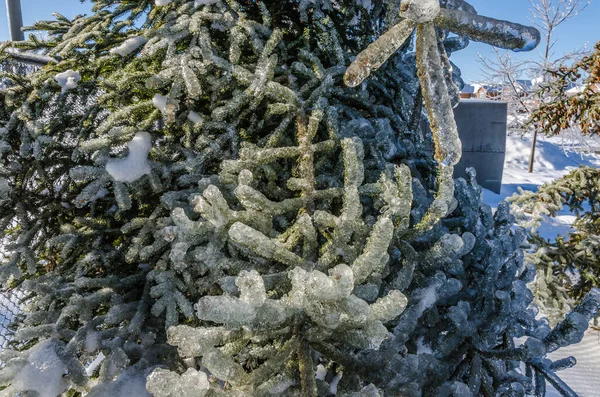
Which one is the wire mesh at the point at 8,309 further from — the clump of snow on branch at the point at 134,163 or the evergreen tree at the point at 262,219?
the clump of snow on branch at the point at 134,163

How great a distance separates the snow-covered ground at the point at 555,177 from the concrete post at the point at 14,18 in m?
5.22

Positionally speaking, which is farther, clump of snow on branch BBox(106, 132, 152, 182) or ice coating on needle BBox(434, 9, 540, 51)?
clump of snow on branch BBox(106, 132, 152, 182)

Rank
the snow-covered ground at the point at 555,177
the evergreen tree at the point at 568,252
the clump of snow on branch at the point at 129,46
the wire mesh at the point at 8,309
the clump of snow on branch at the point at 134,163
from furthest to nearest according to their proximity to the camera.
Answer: the evergreen tree at the point at 568,252 < the snow-covered ground at the point at 555,177 < the wire mesh at the point at 8,309 < the clump of snow on branch at the point at 129,46 < the clump of snow on branch at the point at 134,163

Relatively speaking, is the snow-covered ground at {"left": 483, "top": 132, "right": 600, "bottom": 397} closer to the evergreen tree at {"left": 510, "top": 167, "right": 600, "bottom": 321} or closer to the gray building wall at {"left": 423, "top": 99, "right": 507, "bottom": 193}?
the evergreen tree at {"left": 510, "top": 167, "right": 600, "bottom": 321}

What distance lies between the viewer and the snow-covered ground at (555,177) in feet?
13.7

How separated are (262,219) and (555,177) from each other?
18995 mm

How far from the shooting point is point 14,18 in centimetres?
325

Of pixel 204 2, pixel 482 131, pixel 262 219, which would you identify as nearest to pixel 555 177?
pixel 482 131

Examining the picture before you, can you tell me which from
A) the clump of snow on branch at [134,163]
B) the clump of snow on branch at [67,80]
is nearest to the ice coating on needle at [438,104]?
the clump of snow on branch at [134,163]

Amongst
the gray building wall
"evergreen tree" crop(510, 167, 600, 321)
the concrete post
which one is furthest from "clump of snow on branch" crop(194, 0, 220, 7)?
the gray building wall

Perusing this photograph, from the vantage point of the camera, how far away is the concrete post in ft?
10.5

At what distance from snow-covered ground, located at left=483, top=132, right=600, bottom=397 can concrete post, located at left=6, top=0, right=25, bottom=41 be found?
5.22 meters

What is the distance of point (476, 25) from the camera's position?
0.98 meters

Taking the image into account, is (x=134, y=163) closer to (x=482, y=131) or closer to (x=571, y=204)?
(x=571, y=204)
